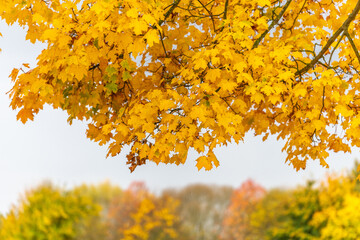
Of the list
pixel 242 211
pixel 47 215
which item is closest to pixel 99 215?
pixel 47 215

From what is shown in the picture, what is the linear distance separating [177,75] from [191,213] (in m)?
29.2

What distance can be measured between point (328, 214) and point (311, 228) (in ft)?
7.19

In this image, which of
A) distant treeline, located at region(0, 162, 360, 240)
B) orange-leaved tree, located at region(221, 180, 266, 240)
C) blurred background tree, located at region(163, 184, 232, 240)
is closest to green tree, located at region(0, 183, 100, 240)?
distant treeline, located at region(0, 162, 360, 240)

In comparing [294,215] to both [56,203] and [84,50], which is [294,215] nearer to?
[56,203]

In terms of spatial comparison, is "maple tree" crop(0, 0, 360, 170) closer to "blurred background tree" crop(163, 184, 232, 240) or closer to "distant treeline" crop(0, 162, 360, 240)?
"distant treeline" crop(0, 162, 360, 240)

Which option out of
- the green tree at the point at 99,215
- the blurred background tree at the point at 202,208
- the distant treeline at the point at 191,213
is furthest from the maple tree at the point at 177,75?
the blurred background tree at the point at 202,208

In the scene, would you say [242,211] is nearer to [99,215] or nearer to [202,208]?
[202,208]

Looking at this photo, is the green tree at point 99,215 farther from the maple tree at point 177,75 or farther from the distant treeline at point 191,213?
the maple tree at point 177,75

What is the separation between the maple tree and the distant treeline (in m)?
10.6

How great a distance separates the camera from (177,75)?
724 cm

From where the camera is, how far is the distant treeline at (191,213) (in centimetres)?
1955

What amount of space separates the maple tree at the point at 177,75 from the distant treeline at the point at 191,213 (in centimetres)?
1057

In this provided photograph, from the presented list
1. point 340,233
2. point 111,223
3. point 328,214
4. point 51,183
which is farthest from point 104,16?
point 111,223

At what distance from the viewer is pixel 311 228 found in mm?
20781
